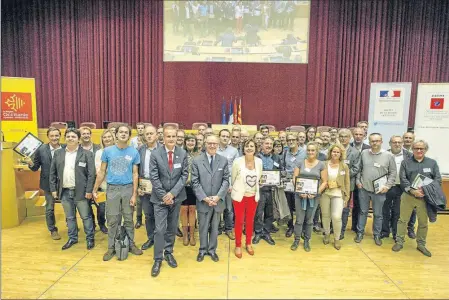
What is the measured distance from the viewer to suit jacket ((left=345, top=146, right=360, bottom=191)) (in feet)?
14.8

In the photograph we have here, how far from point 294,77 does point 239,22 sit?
266cm

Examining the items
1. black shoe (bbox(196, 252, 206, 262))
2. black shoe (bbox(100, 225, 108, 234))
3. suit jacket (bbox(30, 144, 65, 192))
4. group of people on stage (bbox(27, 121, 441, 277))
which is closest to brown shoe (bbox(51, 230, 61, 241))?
group of people on stage (bbox(27, 121, 441, 277))

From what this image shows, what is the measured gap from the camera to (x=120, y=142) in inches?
146

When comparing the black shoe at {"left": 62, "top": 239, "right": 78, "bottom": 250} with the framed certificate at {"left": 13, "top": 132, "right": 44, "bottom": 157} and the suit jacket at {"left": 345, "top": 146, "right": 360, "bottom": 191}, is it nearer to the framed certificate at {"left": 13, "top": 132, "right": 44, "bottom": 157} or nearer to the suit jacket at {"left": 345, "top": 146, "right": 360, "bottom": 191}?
the framed certificate at {"left": 13, "top": 132, "right": 44, "bottom": 157}

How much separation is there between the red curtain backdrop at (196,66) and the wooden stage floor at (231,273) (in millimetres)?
7057

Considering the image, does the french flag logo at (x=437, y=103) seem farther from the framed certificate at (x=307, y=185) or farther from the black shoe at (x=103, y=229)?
the black shoe at (x=103, y=229)

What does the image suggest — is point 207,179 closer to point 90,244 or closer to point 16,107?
point 90,244

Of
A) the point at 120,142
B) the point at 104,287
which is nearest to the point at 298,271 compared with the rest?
the point at 104,287

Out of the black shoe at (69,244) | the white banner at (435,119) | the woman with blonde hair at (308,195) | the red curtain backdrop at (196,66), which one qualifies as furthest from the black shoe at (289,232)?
the red curtain backdrop at (196,66)

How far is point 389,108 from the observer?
607 centimetres

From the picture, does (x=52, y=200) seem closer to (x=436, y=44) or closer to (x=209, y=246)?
(x=209, y=246)

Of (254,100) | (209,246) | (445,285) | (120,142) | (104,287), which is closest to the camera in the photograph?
(104,287)

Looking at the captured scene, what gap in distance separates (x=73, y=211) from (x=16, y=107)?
3484 millimetres

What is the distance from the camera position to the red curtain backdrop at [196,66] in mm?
10227
